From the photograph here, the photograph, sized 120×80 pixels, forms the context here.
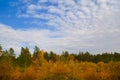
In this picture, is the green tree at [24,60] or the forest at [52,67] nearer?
the forest at [52,67]

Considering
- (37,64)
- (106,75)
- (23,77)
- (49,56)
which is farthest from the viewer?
(49,56)

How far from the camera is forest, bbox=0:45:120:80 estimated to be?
59.9 meters

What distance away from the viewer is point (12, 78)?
236ft

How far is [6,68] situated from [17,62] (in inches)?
982

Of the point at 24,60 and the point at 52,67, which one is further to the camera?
the point at 24,60

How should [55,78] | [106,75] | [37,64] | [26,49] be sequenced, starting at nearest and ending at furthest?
[55,78]
[106,75]
[37,64]
[26,49]

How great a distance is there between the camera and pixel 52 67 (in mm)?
Answer: 81438

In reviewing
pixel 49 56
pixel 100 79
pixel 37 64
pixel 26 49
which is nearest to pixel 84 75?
pixel 100 79

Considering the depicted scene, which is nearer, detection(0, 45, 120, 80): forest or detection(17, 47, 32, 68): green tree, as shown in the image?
detection(0, 45, 120, 80): forest

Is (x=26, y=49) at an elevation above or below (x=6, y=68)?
above

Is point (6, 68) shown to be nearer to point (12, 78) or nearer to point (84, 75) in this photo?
point (12, 78)

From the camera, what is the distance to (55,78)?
164 ft

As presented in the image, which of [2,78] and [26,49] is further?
[26,49]

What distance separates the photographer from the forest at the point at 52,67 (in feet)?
197
